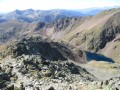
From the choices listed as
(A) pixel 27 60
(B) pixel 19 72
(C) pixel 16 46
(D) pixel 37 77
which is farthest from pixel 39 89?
(C) pixel 16 46

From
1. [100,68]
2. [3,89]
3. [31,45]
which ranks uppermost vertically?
[3,89]

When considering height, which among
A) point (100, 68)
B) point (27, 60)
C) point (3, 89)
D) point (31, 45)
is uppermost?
point (3, 89)

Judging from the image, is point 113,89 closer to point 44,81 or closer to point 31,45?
point 44,81

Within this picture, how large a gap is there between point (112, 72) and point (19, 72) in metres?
86.4

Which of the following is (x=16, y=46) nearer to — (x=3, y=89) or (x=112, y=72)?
(x=112, y=72)

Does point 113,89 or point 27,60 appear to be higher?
point 113,89

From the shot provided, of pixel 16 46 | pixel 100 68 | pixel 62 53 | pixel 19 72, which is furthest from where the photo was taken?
pixel 62 53

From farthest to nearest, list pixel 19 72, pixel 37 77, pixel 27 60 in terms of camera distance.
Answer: pixel 27 60, pixel 19 72, pixel 37 77

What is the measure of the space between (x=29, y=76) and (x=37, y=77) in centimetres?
199

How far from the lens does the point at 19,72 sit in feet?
210

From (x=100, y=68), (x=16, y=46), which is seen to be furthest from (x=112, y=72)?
(x=16, y=46)

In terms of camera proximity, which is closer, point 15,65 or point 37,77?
point 37,77

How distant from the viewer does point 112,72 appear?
14275 centimetres

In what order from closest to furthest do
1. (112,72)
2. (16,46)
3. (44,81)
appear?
(44,81) → (16,46) → (112,72)
